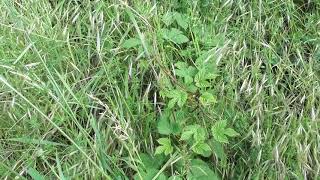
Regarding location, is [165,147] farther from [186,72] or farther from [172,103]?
[186,72]

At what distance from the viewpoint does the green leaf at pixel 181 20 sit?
1.89 m

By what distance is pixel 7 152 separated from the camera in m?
1.65

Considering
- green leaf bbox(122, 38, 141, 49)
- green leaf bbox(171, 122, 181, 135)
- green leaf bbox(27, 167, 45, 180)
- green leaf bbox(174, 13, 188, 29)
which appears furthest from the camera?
green leaf bbox(174, 13, 188, 29)

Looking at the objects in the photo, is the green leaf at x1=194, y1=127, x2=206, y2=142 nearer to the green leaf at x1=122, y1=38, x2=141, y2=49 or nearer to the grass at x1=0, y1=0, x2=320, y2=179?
the grass at x1=0, y1=0, x2=320, y2=179

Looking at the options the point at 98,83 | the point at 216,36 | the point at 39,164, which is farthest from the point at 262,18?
the point at 39,164

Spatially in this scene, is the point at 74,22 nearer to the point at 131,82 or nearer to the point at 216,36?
the point at 131,82

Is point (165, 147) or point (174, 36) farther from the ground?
point (174, 36)

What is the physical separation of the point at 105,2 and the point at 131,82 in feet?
1.28

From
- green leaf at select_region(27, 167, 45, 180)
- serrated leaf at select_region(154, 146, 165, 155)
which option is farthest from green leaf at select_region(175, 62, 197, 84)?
green leaf at select_region(27, 167, 45, 180)

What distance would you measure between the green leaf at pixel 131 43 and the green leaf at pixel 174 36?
103 mm

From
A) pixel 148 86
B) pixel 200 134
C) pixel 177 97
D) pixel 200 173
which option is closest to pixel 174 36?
pixel 148 86

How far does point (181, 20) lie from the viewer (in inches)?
75.1

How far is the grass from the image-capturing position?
5.23ft

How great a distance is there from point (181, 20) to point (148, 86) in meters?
0.31
